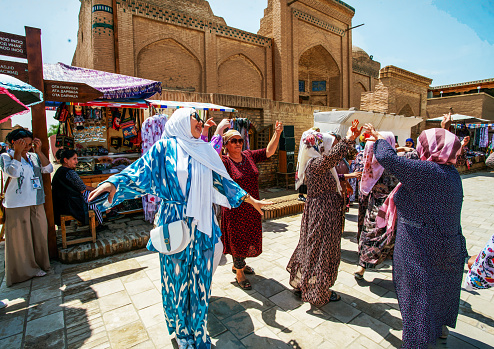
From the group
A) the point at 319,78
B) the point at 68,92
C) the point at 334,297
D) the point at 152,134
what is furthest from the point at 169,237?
the point at 319,78

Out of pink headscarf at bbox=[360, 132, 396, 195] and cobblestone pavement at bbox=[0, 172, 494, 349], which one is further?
pink headscarf at bbox=[360, 132, 396, 195]

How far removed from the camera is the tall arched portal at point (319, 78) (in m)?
17.5

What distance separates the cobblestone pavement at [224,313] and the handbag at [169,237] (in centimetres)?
93

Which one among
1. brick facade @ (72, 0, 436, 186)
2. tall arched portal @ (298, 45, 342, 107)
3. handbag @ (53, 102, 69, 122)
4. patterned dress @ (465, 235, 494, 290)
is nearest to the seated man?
handbag @ (53, 102, 69, 122)

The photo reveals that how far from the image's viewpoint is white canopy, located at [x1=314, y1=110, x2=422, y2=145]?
8867 mm

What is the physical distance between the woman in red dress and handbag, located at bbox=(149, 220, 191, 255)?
1.24 metres

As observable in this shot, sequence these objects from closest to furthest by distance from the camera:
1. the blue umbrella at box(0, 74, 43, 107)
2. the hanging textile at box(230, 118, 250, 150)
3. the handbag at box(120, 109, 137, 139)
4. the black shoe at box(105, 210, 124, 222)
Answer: the blue umbrella at box(0, 74, 43, 107), the black shoe at box(105, 210, 124, 222), the handbag at box(120, 109, 137, 139), the hanging textile at box(230, 118, 250, 150)

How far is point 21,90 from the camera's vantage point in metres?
2.88

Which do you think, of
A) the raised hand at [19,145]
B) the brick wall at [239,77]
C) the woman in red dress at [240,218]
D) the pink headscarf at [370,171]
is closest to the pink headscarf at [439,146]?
the pink headscarf at [370,171]

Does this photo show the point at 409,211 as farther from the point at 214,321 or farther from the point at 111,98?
the point at 111,98

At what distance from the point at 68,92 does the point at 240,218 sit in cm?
315

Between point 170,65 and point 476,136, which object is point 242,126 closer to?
point 170,65

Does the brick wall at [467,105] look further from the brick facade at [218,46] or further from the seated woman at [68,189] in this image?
the seated woman at [68,189]

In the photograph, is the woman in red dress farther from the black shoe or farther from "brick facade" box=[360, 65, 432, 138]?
"brick facade" box=[360, 65, 432, 138]
